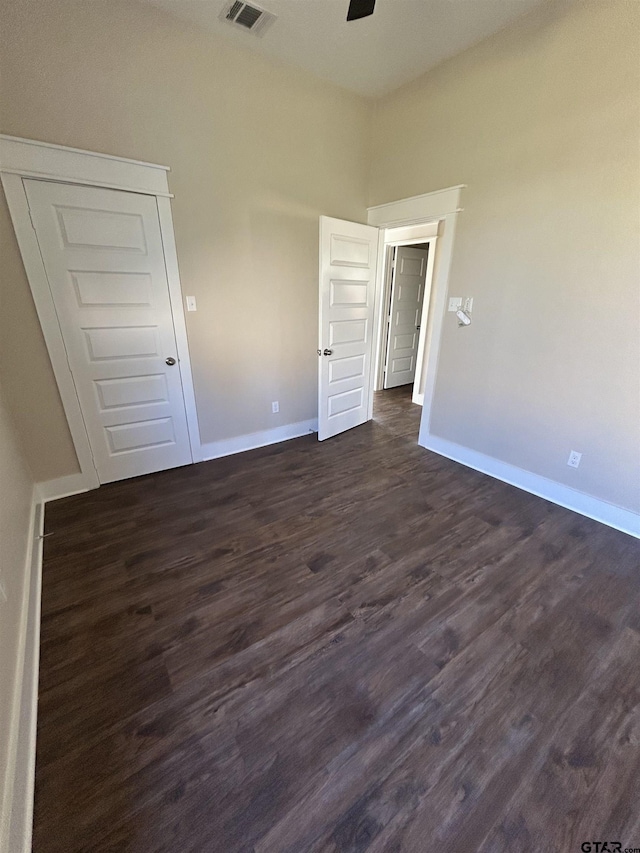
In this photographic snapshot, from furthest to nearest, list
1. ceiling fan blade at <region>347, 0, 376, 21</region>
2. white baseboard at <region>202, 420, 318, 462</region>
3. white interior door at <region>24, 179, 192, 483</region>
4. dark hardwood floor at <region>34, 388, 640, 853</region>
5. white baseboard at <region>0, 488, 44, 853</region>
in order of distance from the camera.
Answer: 1. white baseboard at <region>202, 420, 318, 462</region>
2. white interior door at <region>24, 179, 192, 483</region>
3. ceiling fan blade at <region>347, 0, 376, 21</region>
4. dark hardwood floor at <region>34, 388, 640, 853</region>
5. white baseboard at <region>0, 488, 44, 853</region>

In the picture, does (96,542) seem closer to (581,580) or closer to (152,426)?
(152,426)

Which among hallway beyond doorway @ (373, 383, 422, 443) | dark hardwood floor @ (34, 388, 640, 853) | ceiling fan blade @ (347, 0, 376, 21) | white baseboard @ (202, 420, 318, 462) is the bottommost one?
dark hardwood floor @ (34, 388, 640, 853)

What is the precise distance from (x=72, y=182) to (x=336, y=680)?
317 cm

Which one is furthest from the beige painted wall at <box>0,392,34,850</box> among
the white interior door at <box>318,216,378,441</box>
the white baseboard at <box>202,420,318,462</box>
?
the white interior door at <box>318,216,378,441</box>

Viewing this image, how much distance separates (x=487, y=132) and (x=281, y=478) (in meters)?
3.05

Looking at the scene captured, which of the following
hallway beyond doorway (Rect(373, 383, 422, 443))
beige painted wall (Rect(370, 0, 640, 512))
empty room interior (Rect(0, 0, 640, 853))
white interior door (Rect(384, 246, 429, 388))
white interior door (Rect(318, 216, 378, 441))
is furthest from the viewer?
white interior door (Rect(384, 246, 429, 388))

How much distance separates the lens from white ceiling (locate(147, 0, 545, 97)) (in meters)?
2.20

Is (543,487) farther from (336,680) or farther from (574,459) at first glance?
(336,680)

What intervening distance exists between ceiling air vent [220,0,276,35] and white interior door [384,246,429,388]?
298cm

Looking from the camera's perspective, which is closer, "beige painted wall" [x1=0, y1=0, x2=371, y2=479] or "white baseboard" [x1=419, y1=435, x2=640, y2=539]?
"beige painted wall" [x1=0, y1=0, x2=371, y2=479]

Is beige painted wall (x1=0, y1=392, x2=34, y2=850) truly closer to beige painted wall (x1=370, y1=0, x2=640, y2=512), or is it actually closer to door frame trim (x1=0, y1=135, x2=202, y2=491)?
door frame trim (x1=0, y1=135, x2=202, y2=491)

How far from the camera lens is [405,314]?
17.7 ft

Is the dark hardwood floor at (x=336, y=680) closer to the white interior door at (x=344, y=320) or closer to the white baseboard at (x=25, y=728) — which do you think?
the white baseboard at (x=25, y=728)

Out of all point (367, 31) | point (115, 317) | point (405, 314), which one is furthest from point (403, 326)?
point (115, 317)
